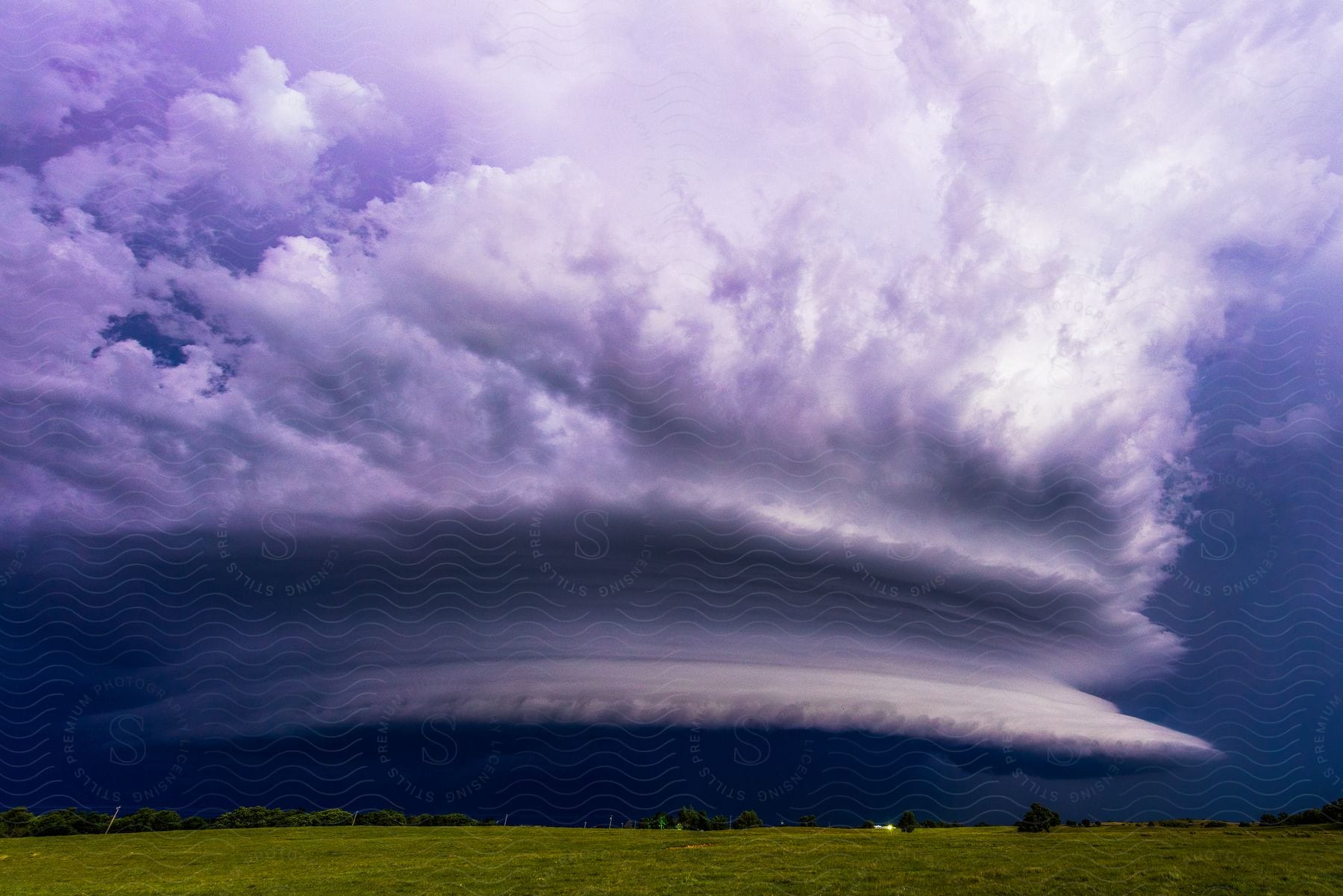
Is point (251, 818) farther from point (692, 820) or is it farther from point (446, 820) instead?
point (692, 820)

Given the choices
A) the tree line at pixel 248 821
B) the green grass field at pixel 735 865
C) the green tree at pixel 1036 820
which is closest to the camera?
the green grass field at pixel 735 865

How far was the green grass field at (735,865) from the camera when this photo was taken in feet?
71.2

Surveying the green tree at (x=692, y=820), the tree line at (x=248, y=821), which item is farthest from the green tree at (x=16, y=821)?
the green tree at (x=692, y=820)

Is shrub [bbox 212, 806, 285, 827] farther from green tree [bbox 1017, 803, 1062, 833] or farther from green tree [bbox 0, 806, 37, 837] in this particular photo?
green tree [bbox 1017, 803, 1062, 833]

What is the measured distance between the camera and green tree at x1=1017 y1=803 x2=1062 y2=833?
3797 cm

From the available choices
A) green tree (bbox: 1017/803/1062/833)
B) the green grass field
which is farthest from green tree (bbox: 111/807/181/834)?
green tree (bbox: 1017/803/1062/833)

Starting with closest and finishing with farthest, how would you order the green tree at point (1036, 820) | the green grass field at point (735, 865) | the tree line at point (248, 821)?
1. the green grass field at point (735, 865)
2. the green tree at point (1036, 820)
3. the tree line at point (248, 821)

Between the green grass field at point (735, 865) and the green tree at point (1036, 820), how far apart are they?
1090 mm

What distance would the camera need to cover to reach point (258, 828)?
57875 millimetres

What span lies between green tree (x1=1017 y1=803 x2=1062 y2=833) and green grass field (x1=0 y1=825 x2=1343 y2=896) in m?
1.09

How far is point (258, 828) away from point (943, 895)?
205 ft

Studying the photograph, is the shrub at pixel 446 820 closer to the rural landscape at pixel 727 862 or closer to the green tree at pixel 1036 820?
the rural landscape at pixel 727 862

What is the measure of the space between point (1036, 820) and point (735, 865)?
23.3 meters

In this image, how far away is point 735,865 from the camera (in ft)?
85.4
